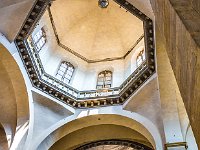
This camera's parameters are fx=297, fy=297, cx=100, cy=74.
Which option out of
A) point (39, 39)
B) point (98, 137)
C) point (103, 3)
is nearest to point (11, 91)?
point (39, 39)

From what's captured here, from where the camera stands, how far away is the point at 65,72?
1402cm

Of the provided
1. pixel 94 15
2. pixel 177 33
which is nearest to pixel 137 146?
pixel 94 15

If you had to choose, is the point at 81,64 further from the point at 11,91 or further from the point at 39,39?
the point at 11,91

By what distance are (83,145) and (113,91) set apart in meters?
2.61

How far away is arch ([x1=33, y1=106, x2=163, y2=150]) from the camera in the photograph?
11.1 meters

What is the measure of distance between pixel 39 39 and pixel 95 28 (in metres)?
4.24

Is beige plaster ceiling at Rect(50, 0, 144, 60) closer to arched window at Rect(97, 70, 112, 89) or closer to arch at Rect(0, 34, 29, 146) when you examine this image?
arched window at Rect(97, 70, 112, 89)

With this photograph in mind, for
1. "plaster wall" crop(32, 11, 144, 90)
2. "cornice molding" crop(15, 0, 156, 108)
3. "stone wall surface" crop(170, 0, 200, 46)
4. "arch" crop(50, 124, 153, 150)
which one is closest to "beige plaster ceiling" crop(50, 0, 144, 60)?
"plaster wall" crop(32, 11, 144, 90)

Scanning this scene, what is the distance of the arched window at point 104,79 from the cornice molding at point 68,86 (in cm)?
96

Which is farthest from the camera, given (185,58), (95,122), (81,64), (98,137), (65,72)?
(81,64)

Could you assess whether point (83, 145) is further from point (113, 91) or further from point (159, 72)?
point (159, 72)

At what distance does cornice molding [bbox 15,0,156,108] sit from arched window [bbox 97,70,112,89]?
Answer: 96 cm

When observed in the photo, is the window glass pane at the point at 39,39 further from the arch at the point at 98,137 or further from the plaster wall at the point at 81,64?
the arch at the point at 98,137

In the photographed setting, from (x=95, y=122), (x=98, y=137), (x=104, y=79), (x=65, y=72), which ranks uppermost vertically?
(x=65, y=72)
